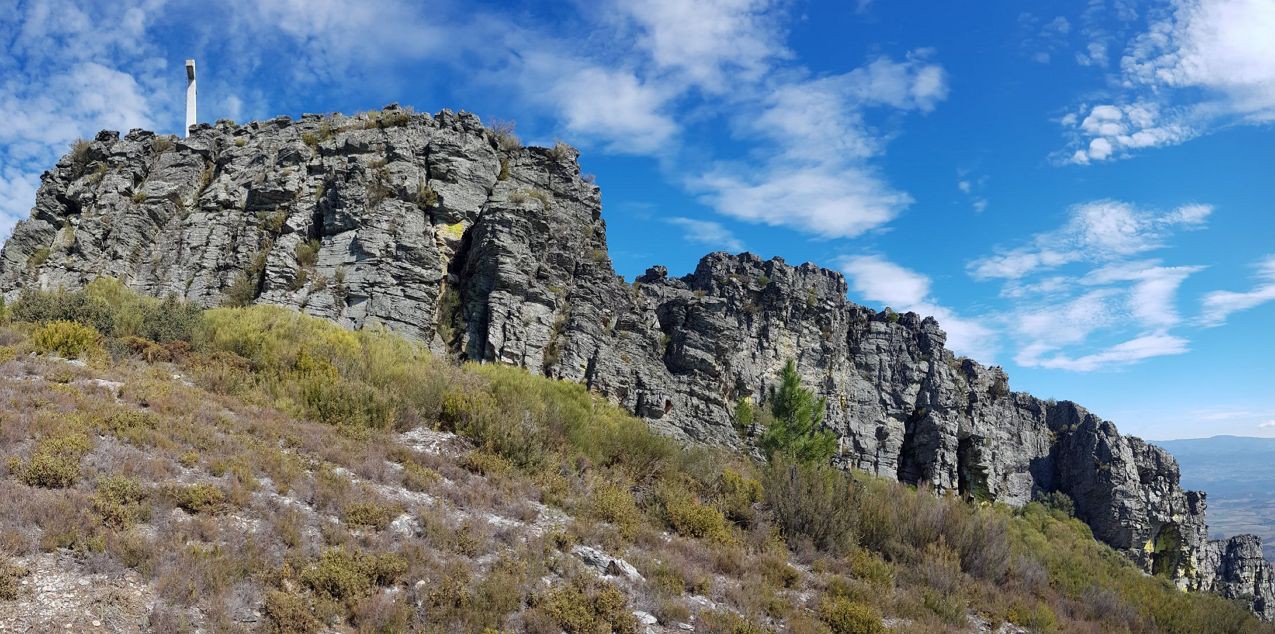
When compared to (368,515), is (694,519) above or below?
above

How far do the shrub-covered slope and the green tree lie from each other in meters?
28.6

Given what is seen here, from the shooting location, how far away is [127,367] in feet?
38.7

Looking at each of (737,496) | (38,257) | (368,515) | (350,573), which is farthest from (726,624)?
(38,257)

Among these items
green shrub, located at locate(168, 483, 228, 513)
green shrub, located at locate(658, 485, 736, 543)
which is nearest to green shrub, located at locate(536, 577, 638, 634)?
green shrub, located at locate(658, 485, 736, 543)

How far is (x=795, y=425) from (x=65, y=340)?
135 ft

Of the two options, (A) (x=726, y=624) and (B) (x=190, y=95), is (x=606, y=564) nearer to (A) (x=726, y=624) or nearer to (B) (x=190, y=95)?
(A) (x=726, y=624)

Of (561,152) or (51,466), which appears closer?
(51,466)

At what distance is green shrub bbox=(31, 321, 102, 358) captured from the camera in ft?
39.3

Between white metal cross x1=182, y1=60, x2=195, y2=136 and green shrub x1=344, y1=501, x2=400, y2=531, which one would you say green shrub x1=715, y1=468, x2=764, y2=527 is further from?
white metal cross x1=182, y1=60, x2=195, y2=136

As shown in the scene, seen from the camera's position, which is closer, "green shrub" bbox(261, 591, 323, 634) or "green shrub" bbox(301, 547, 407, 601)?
"green shrub" bbox(261, 591, 323, 634)

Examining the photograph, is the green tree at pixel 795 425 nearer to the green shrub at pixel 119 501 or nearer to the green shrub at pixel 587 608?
the green shrub at pixel 587 608

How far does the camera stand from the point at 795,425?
4591 cm

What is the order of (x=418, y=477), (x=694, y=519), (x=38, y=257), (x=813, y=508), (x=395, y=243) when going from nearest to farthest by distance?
(x=418, y=477)
(x=694, y=519)
(x=813, y=508)
(x=395, y=243)
(x=38, y=257)

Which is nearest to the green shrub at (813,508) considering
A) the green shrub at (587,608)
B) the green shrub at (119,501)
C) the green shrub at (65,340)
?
the green shrub at (587,608)
